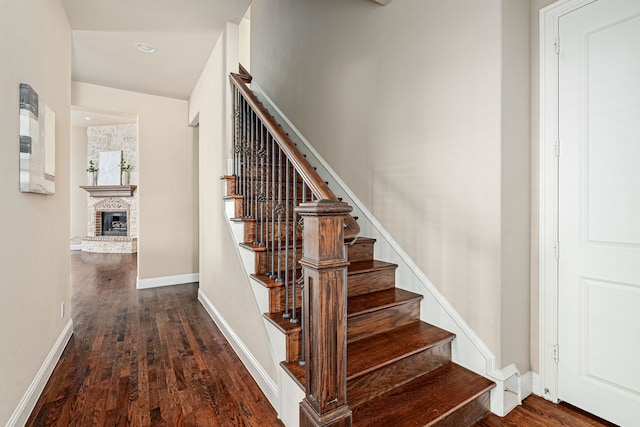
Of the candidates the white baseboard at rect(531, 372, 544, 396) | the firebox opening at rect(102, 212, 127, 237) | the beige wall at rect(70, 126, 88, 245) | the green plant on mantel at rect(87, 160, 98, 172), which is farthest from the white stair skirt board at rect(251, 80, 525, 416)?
the beige wall at rect(70, 126, 88, 245)

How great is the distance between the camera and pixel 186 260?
4.71 meters

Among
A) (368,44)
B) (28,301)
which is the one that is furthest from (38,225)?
(368,44)

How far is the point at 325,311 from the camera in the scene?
1261 mm

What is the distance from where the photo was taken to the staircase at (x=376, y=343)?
153cm

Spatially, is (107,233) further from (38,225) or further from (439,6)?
(439,6)

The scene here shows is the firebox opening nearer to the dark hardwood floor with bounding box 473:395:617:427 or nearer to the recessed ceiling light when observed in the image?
the recessed ceiling light

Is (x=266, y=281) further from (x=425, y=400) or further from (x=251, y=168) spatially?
(x=425, y=400)

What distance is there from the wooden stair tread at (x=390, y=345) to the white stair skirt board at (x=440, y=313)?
0.08 metres

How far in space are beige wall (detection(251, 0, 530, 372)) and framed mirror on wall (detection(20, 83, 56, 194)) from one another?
2.18m

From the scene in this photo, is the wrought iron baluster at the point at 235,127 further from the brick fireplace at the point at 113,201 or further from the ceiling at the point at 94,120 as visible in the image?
the brick fireplace at the point at 113,201

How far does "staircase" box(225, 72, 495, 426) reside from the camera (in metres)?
1.53

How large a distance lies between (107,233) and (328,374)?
9.49 meters

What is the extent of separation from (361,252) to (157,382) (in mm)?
1678

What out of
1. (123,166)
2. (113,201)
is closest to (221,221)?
(123,166)
